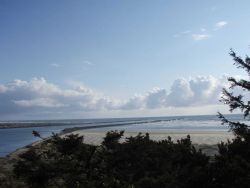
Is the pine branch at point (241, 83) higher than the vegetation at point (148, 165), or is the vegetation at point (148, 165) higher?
the pine branch at point (241, 83)

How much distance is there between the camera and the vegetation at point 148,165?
10.7m

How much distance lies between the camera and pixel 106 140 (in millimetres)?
16109

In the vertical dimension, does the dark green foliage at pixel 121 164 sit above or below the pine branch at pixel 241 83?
below

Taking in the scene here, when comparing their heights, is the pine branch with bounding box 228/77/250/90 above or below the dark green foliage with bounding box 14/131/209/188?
above

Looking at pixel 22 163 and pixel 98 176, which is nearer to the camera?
pixel 98 176

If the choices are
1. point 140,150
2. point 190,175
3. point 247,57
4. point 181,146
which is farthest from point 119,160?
point 247,57

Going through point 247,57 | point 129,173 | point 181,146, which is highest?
point 247,57

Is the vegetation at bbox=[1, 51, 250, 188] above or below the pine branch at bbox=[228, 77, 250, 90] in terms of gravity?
below

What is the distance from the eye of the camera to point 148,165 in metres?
14.1

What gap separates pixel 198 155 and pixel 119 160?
12.1 ft

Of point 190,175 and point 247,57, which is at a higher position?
point 247,57

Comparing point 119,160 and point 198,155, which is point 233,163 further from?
point 119,160

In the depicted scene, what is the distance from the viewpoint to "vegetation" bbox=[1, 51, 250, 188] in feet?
35.0

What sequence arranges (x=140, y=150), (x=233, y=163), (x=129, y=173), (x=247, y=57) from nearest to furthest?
(x=233, y=163)
(x=247, y=57)
(x=129, y=173)
(x=140, y=150)
